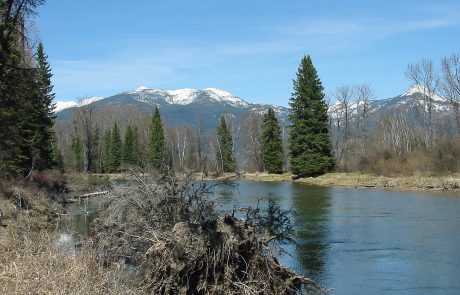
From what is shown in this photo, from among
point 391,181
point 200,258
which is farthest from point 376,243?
point 391,181

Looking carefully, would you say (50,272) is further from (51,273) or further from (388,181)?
(388,181)

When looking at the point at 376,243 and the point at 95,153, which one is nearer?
the point at 376,243

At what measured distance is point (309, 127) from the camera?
62188 mm

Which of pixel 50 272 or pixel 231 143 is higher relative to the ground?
pixel 231 143

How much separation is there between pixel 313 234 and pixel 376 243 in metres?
2.91

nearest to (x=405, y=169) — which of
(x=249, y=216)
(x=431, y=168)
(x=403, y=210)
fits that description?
(x=431, y=168)

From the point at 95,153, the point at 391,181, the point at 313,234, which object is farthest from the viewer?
the point at 95,153

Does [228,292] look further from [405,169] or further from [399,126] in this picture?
[399,126]

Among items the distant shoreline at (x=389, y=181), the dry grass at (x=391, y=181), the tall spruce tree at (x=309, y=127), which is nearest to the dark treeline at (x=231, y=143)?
the tall spruce tree at (x=309, y=127)

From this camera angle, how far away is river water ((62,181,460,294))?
49.3 feet

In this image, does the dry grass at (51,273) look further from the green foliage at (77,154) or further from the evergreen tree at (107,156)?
the evergreen tree at (107,156)

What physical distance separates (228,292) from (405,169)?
39.0m

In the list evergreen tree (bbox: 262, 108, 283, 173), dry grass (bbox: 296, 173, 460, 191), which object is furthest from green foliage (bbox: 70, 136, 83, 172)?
dry grass (bbox: 296, 173, 460, 191)

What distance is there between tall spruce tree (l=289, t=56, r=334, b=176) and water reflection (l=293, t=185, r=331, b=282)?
2222cm
